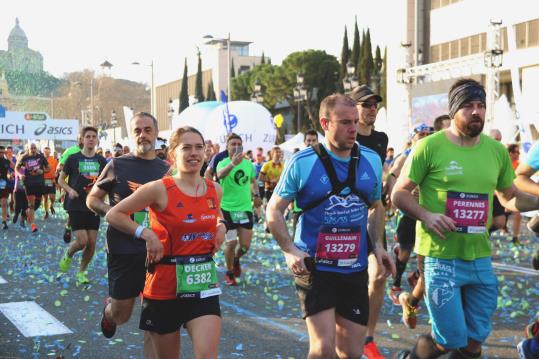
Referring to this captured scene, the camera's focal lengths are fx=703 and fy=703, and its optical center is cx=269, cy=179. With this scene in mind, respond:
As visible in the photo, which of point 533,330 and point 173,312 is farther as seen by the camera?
point 533,330

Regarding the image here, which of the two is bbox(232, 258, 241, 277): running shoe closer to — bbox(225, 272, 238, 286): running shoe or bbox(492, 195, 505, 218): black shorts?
bbox(225, 272, 238, 286): running shoe

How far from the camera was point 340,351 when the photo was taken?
4238 mm

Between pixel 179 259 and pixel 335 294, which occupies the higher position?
pixel 179 259

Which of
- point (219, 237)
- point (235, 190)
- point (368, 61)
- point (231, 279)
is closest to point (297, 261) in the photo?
point (219, 237)

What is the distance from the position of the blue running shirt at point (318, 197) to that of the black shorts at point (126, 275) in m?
1.82

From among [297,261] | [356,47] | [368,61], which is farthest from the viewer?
[356,47]

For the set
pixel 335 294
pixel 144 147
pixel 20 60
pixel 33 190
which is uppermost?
pixel 20 60

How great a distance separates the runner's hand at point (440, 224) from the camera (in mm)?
4242

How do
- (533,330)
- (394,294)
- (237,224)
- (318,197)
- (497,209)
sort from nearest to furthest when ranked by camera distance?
(318,197)
(533,330)
(497,209)
(394,294)
(237,224)

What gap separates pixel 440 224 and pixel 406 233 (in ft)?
13.3

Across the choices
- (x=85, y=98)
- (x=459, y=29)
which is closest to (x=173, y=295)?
(x=459, y=29)

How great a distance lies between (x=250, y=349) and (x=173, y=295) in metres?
2.00

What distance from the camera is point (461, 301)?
14.2ft

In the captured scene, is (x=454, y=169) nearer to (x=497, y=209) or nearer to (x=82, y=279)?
(x=497, y=209)
